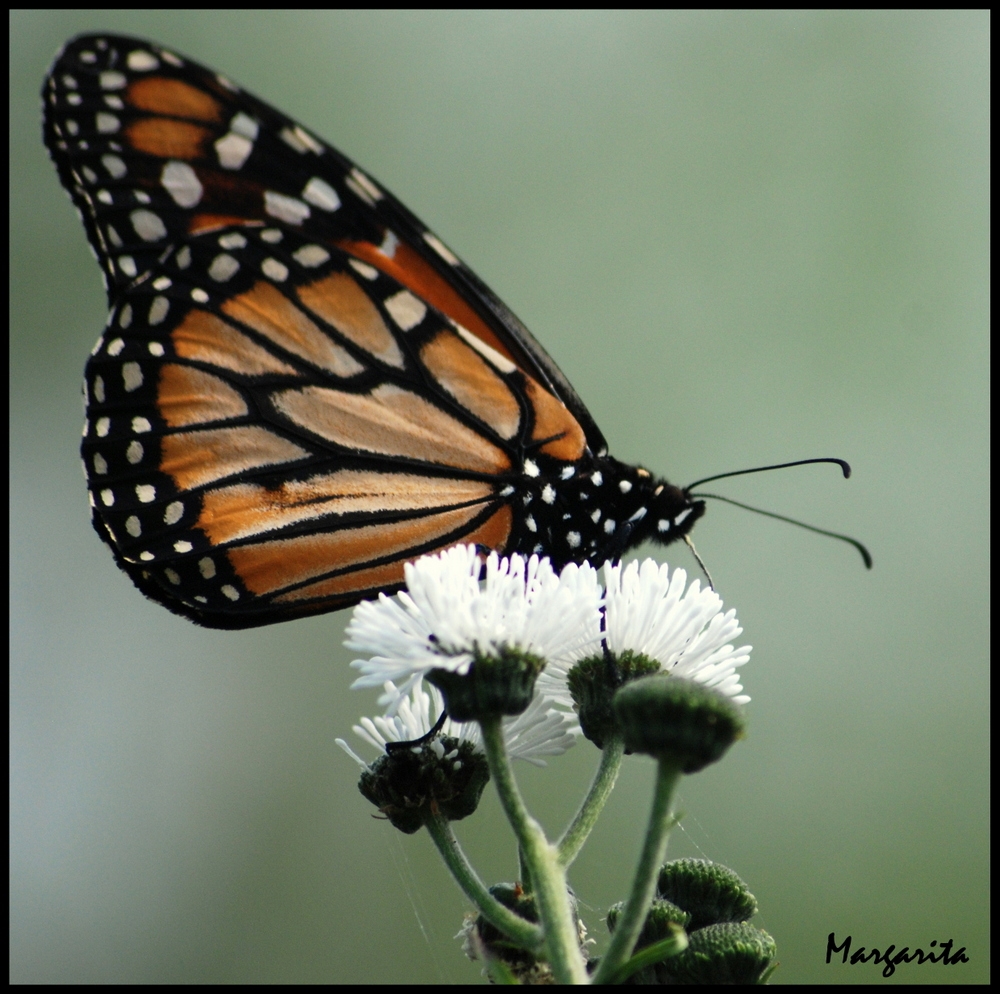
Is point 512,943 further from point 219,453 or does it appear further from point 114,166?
point 114,166

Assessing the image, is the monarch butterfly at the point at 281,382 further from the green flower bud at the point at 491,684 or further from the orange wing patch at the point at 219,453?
the green flower bud at the point at 491,684

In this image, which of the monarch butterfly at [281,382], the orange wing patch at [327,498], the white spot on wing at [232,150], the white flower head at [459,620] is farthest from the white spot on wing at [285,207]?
the white flower head at [459,620]

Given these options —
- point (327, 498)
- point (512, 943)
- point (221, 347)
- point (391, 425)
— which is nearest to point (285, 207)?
point (221, 347)

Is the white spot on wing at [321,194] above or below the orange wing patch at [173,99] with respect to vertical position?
below

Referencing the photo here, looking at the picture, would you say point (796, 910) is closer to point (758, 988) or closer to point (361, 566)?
point (361, 566)

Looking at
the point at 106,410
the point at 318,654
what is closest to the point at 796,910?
the point at 318,654

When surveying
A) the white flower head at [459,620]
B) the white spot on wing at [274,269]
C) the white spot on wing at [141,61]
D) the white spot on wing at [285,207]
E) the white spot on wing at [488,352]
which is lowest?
the white flower head at [459,620]

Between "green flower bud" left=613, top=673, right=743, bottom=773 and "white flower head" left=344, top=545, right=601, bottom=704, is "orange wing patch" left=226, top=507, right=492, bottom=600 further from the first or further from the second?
"green flower bud" left=613, top=673, right=743, bottom=773
